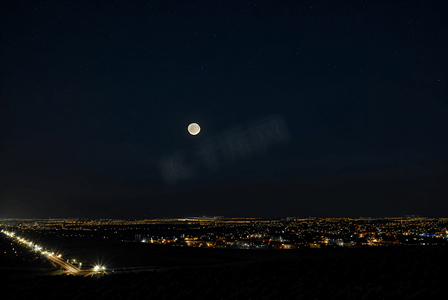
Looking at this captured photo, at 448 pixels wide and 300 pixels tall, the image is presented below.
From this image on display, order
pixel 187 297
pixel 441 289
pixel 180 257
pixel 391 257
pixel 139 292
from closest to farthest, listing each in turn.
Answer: pixel 441 289 < pixel 187 297 < pixel 139 292 < pixel 391 257 < pixel 180 257

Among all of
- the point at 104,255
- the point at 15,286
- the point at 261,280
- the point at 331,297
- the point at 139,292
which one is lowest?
the point at 331,297

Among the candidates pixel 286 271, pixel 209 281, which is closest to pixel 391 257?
pixel 286 271

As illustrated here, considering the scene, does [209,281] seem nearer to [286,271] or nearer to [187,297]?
[187,297]

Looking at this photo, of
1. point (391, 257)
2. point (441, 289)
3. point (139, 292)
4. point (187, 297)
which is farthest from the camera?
point (391, 257)

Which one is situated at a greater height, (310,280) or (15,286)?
(15,286)

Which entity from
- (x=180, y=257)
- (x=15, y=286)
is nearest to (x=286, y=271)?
(x=15, y=286)

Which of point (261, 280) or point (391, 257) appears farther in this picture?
point (391, 257)

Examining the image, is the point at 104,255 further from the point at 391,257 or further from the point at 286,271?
the point at 391,257
